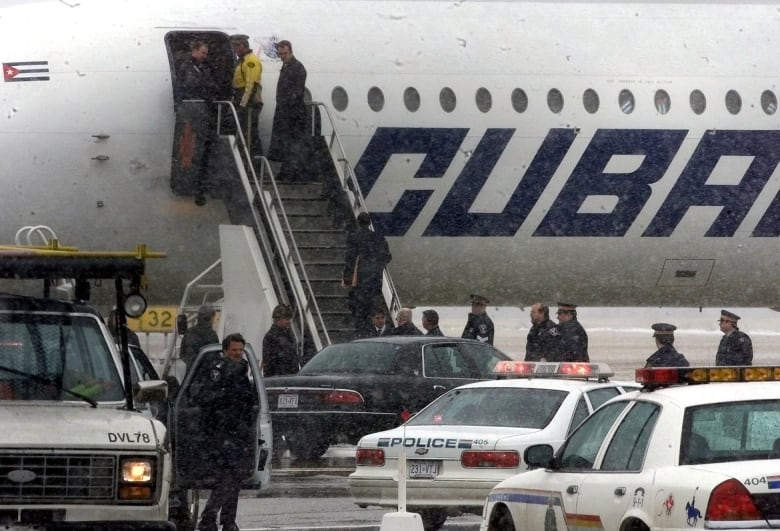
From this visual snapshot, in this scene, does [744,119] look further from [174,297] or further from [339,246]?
[174,297]

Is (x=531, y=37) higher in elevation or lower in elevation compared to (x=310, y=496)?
higher

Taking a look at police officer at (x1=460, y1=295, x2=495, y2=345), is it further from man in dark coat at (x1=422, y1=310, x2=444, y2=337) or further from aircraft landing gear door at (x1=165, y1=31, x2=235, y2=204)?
aircraft landing gear door at (x1=165, y1=31, x2=235, y2=204)

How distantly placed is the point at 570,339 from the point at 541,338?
0.41 m

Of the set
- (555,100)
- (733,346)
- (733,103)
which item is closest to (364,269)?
(555,100)

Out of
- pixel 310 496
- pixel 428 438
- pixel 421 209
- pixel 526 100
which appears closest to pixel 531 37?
pixel 526 100

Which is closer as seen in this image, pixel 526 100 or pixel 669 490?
pixel 669 490

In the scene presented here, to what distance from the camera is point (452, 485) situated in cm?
1262

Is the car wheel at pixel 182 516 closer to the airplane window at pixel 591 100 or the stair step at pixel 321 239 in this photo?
the stair step at pixel 321 239

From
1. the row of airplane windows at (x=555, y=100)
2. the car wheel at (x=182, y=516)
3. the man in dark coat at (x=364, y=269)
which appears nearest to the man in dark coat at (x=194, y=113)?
the row of airplane windows at (x=555, y=100)

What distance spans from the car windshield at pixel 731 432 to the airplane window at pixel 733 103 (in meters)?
15.4

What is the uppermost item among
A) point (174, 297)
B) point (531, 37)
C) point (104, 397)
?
point (531, 37)

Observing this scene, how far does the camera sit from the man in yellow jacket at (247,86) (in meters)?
21.1

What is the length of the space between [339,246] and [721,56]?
5.94m

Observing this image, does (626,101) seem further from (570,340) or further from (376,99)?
(570,340)
